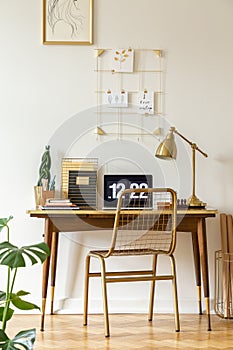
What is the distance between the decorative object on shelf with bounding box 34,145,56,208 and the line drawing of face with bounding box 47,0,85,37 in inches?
32.4

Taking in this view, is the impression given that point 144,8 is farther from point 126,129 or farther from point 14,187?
point 14,187

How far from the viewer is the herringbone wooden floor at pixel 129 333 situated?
3.66 m

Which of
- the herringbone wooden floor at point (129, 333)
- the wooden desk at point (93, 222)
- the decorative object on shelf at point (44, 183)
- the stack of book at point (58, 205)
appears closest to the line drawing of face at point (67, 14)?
the decorative object on shelf at point (44, 183)

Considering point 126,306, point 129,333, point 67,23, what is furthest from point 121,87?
point 129,333

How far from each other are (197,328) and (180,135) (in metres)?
1.23

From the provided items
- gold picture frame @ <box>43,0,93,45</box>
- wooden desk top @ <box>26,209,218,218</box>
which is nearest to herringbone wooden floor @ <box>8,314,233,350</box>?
wooden desk top @ <box>26,209,218,218</box>

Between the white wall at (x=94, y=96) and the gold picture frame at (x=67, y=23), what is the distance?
0.15ft

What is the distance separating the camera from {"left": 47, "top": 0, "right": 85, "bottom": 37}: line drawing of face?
4648 millimetres

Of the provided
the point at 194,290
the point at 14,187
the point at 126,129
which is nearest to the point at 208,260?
the point at 194,290

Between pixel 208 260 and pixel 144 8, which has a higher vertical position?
→ pixel 144 8

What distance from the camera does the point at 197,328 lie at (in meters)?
4.11

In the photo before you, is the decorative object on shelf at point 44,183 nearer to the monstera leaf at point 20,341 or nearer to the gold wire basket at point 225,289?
the gold wire basket at point 225,289

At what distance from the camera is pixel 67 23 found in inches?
183

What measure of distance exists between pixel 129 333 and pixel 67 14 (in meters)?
2.13
